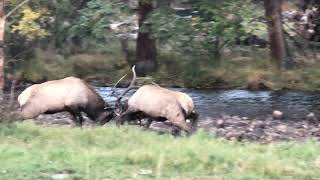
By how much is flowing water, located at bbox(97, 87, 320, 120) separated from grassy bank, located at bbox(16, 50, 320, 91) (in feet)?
2.17

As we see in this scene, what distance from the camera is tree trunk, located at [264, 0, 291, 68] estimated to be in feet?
74.5

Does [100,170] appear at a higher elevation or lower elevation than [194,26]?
higher

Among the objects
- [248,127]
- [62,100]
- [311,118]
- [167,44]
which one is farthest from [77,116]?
[167,44]

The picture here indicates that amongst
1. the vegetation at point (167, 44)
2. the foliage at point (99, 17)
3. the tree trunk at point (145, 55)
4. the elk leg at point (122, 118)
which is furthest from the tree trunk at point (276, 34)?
the elk leg at point (122, 118)

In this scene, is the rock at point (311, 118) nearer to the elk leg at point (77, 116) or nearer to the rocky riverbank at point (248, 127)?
the rocky riverbank at point (248, 127)

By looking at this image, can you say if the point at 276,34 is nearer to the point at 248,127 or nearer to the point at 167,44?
the point at 167,44

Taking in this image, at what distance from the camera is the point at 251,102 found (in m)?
20.2

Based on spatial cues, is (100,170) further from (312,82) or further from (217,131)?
(312,82)

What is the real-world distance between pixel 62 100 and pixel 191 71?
426 inches

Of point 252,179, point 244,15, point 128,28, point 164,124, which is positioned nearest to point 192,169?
point 252,179

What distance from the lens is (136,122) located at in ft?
44.0

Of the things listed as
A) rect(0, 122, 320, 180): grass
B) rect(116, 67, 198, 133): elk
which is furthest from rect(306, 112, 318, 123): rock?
rect(0, 122, 320, 180): grass

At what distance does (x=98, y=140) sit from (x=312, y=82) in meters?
13.5

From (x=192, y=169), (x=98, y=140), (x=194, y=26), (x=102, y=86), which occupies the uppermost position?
(x=192, y=169)
